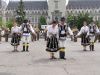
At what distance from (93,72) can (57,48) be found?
4.99 meters

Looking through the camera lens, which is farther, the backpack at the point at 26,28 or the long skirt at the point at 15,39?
the long skirt at the point at 15,39

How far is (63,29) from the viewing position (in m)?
20.1

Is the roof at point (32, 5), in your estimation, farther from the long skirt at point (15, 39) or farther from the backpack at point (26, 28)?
the backpack at point (26, 28)

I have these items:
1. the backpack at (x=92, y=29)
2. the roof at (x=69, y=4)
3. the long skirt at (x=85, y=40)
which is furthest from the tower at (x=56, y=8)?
the long skirt at (x=85, y=40)

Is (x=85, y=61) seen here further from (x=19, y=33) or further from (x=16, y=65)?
(x=19, y=33)

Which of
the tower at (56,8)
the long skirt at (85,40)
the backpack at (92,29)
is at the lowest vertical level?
the long skirt at (85,40)

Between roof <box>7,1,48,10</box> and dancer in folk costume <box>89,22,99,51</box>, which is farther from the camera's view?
roof <box>7,1,48,10</box>

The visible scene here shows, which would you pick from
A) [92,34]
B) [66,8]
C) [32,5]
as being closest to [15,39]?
[92,34]

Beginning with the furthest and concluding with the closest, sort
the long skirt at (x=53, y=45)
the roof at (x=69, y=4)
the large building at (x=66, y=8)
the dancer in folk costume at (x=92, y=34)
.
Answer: the large building at (x=66, y=8) → the roof at (x=69, y=4) → the dancer in folk costume at (x=92, y=34) → the long skirt at (x=53, y=45)

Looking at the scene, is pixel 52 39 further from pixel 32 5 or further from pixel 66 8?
pixel 32 5

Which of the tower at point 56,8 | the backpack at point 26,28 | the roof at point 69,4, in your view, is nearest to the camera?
the backpack at point 26,28

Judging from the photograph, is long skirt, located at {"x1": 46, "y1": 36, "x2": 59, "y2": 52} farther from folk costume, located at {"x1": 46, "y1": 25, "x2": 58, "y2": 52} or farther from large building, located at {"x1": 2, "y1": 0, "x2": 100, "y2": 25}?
large building, located at {"x1": 2, "y1": 0, "x2": 100, "y2": 25}

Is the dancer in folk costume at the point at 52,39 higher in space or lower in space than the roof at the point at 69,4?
lower

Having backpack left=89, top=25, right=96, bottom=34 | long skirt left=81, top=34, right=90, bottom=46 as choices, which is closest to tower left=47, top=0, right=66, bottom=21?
backpack left=89, top=25, right=96, bottom=34
